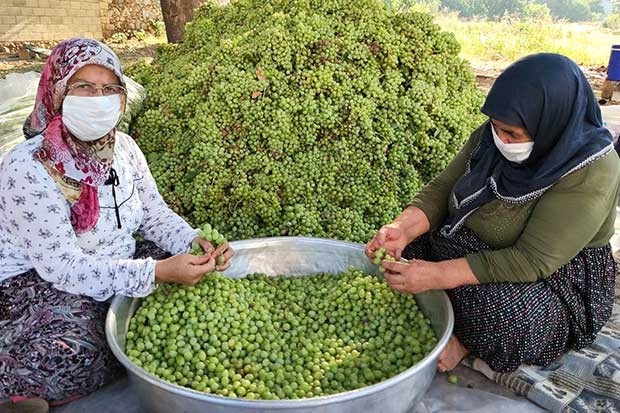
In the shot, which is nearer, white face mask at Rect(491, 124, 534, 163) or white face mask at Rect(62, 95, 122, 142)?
white face mask at Rect(62, 95, 122, 142)

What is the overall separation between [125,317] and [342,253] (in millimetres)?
1025

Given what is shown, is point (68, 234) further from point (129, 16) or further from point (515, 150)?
point (129, 16)

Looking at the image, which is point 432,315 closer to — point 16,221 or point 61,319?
point 61,319

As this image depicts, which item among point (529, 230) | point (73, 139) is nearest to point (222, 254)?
point (73, 139)

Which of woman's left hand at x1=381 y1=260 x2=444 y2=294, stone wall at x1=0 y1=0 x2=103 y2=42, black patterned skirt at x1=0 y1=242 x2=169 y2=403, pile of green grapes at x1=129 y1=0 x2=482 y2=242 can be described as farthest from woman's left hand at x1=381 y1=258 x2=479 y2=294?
stone wall at x1=0 y1=0 x2=103 y2=42

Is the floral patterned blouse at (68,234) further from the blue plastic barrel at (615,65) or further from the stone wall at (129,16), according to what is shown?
the stone wall at (129,16)

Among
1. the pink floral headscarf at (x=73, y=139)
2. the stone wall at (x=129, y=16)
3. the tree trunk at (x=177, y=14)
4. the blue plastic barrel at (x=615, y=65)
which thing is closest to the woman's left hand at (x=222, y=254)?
the pink floral headscarf at (x=73, y=139)

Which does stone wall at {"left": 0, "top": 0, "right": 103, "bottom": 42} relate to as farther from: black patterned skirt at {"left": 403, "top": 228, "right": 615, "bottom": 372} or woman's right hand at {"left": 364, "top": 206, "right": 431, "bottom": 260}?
black patterned skirt at {"left": 403, "top": 228, "right": 615, "bottom": 372}

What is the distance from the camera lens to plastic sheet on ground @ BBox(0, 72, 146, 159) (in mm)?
3367

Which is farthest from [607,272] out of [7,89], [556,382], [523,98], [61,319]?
[7,89]

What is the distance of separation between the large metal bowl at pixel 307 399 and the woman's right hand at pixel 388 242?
0.54 feet

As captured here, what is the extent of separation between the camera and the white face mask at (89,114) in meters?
2.03

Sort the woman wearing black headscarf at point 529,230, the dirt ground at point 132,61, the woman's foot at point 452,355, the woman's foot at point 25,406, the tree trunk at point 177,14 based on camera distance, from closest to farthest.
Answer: the woman's foot at point 25,406, the woman wearing black headscarf at point 529,230, the woman's foot at point 452,355, the tree trunk at point 177,14, the dirt ground at point 132,61

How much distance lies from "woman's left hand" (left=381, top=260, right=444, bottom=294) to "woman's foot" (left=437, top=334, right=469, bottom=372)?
33cm
